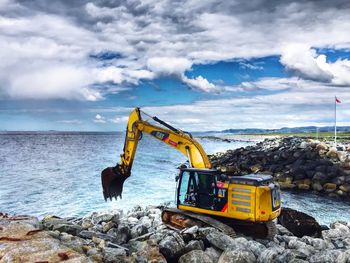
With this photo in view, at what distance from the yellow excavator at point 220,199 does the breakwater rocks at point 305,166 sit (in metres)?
10.9

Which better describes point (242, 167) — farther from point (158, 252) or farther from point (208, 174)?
point (158, 252)

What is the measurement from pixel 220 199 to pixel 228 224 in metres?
0.93

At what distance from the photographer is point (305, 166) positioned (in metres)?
32.4

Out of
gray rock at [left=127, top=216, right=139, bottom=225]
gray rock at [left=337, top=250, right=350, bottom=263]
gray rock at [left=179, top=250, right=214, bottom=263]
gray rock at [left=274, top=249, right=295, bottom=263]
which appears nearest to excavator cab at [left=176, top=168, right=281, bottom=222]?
gray rock at [left=274, top=249, right=295, bottom=263]

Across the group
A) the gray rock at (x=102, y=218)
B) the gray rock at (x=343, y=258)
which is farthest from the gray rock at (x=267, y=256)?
the gray rock at (x=102, y=218)

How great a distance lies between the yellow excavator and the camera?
12664mm

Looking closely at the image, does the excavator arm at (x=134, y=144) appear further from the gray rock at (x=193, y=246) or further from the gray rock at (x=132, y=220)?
the gray rock at (x=193, y=246)

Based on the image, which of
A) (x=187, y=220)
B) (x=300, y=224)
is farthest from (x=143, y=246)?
(x=300, y=224)

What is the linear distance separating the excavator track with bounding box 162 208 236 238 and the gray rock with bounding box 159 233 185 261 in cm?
195

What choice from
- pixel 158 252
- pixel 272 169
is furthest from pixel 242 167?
pixel 158 252

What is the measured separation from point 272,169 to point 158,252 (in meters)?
25.5

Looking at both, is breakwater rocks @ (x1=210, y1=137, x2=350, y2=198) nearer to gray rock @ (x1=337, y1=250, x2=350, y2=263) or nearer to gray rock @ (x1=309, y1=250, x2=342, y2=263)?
gray rock @ (x1=309, y1=250, x2=342, y2=263)

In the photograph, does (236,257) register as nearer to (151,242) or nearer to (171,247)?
(171,247)

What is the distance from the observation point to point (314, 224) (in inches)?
631
